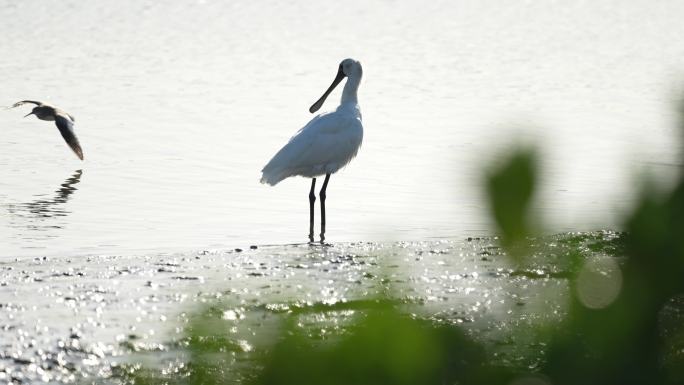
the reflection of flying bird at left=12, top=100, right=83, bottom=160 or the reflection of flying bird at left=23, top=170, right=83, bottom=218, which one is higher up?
the reflection of flying bird at left=12, top=100, right=83, bottom=160

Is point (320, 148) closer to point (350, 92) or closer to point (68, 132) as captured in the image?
point (350, 92)

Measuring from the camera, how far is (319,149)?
988 cm

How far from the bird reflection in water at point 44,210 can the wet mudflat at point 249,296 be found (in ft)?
6.19

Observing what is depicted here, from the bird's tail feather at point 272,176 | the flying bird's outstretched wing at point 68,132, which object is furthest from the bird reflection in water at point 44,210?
the bird's tail feather at point 272,176

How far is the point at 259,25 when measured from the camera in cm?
2875

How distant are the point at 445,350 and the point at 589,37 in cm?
2698

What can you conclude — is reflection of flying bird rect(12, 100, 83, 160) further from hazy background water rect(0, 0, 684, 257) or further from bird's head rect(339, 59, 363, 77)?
bird's head rect(339, 59, 363, 77)

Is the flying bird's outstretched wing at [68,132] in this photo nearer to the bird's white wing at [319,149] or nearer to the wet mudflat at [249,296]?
the bird's white wing at [319,149]

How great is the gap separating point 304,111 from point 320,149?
7156 millimetres

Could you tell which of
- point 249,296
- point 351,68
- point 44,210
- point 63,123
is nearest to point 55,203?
point 44,210

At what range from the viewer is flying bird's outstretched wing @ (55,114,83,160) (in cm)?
1278

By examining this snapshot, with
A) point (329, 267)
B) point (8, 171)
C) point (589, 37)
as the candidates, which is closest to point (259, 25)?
point (589, 37)

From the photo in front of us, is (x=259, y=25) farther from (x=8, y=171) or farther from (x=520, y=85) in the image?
(x=8, y=171)

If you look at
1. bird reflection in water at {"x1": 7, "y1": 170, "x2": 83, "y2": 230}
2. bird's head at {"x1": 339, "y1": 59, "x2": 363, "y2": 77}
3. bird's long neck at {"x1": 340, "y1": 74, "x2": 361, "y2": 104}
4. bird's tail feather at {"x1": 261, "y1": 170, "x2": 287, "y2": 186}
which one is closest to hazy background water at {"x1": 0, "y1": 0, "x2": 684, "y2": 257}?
bird reflection in water at {"x1": 7, "y1": 170, "x2": 83, "y2": 230}
